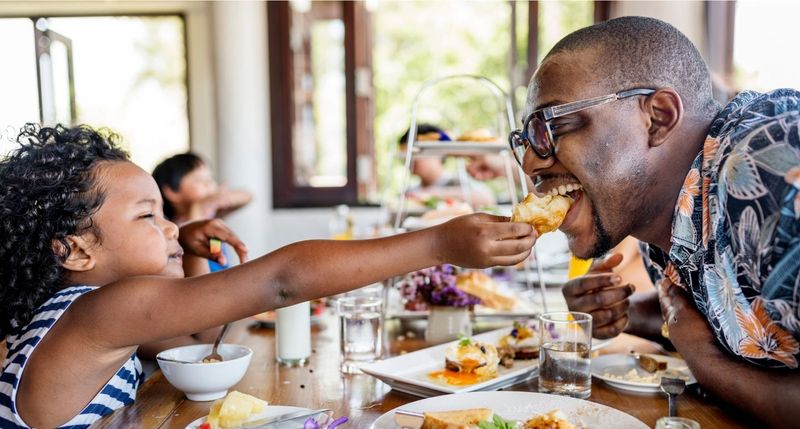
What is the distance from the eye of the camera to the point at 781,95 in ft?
5.25

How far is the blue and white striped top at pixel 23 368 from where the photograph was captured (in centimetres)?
169

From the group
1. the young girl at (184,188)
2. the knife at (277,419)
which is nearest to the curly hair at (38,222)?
the knife at (277,419)

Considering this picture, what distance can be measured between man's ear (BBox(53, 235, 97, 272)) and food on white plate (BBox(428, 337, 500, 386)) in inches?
39.8

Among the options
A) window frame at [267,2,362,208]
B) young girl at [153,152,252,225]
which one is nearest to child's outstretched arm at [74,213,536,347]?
young girl at [153,152,252,225]

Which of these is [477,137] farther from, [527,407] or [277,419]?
[277,419]

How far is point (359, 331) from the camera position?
2172mm

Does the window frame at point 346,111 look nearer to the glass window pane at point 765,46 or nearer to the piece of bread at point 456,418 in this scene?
the glass window pane at point 765,46

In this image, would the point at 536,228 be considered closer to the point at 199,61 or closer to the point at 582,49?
the point at 582,49

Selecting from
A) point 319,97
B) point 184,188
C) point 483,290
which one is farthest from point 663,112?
point 319,97

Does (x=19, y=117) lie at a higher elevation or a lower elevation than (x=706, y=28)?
lower

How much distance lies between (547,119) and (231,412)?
3.60 feet

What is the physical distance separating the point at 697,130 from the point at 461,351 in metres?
0.89

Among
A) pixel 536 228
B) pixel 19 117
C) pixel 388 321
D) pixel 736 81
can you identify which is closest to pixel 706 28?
pixel 736 81

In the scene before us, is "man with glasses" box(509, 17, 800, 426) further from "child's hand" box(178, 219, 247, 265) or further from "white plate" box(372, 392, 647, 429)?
"child's hand" box(178, 219, 247, 265)
